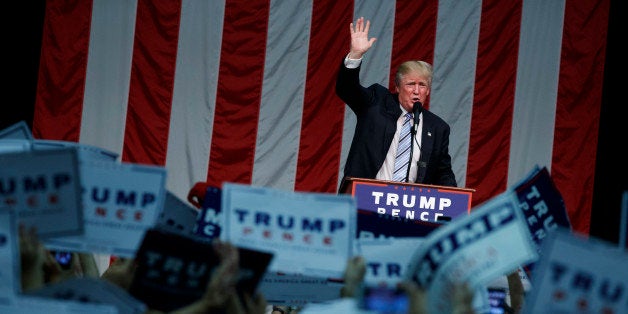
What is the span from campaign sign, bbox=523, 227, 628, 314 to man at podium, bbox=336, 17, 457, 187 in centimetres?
264

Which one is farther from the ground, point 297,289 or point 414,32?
point 414,32

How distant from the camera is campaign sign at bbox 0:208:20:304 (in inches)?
109

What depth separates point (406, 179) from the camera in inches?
208

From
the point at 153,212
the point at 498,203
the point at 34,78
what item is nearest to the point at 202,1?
the point at 34,78

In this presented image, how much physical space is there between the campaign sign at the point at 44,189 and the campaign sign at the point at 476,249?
1031 mm

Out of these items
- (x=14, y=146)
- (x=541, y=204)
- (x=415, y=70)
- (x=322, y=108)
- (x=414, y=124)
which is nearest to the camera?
(x=14, y=146)

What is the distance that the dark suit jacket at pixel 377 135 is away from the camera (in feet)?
18.0

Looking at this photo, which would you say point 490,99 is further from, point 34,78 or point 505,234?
point 505,234

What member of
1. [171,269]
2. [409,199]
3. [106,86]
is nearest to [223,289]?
[171,269]

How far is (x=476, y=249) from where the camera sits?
296 centimetres

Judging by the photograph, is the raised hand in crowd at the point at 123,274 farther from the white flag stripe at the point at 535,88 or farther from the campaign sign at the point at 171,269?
the white flag stripe at the point at 535,88

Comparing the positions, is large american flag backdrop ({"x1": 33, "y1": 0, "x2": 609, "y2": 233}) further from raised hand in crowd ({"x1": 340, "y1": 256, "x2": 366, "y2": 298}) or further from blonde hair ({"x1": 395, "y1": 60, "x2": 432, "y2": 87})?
raised hand in crowd ({"x1": 340, "y1": 256, "x2": 366, "y2": 298})

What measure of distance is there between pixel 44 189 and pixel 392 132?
2.66 m

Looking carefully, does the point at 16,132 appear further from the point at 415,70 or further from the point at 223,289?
the point at 415,70
